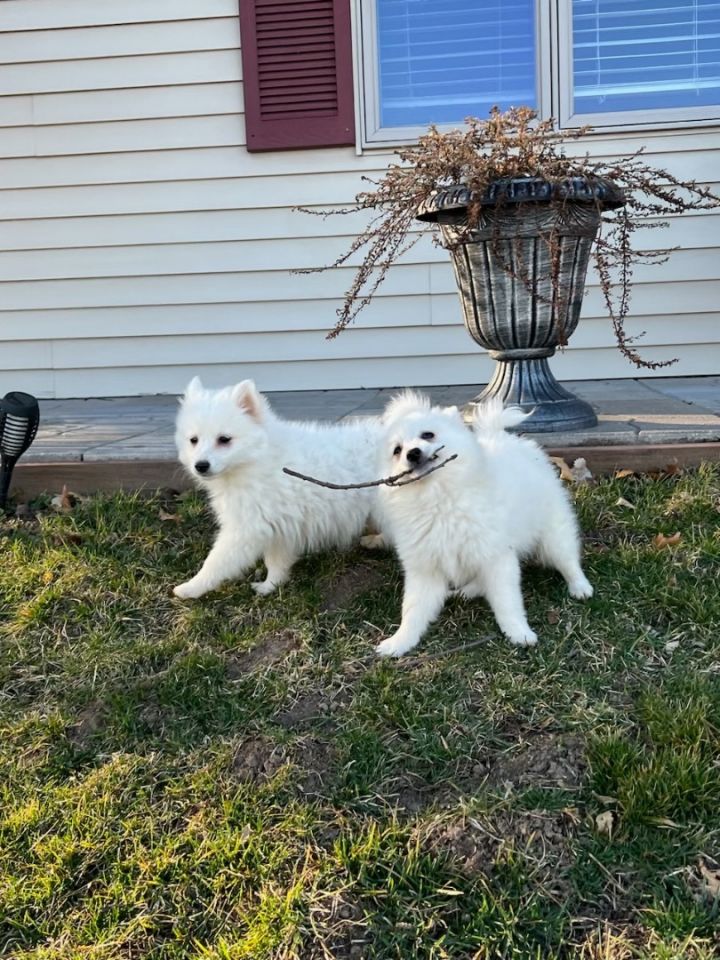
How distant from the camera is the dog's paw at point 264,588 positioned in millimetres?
3208

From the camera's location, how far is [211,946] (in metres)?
1.89

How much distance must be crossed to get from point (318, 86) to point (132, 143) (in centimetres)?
143

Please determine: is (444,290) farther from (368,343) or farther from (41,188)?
(41,188)

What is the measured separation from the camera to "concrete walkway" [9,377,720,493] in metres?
3.78

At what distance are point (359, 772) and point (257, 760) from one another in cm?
30

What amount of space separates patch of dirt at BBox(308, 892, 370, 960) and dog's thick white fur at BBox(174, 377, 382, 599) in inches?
55.1

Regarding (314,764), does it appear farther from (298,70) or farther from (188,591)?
Result: (298,70)

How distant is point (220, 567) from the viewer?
3.09 m

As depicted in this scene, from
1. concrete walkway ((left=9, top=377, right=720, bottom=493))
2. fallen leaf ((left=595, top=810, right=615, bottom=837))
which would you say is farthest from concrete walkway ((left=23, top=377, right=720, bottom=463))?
fallen leaf ((left=595, top=810, right=615, bottom=837))

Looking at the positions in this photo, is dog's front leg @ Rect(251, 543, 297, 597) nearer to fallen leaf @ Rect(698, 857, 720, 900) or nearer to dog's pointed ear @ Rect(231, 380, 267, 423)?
dog's pointed ear @ Rect(231, 380, 267, 423)

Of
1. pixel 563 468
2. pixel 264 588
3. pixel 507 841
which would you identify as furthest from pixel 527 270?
pixel 507 841

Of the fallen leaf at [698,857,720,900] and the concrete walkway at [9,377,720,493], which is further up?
the concrete walkway at [9,377,720,493]

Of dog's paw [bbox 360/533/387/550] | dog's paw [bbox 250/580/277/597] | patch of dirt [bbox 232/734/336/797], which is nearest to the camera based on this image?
patch of dirt [bbox 232/734/336/797]

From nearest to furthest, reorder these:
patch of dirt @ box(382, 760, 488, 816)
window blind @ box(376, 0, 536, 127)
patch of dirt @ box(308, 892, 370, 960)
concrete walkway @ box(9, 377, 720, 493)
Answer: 1. patch of dirt @ box(308, 892, 370, 960)
2. patch of dirt @ box(382, 760, 488, 816)
3. concrete walkway @ box(9, 377, 720, 493)
4. window blind @ box(376, 0, 536, 127)
